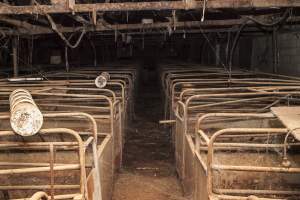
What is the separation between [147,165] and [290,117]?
13.8 feet

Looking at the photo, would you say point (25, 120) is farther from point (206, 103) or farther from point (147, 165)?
point (147, 165)

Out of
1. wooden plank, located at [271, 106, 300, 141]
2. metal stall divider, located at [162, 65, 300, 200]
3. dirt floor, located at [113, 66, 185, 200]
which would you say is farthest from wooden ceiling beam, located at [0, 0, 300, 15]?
dirt floor, located at [113, 66, 185, 200]

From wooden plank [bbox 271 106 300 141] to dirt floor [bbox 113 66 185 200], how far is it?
2.52 m

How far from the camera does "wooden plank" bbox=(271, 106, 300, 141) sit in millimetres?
3355

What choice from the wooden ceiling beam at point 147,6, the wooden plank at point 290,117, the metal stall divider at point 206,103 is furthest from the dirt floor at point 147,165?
the wooden ceiling beam at point 147,6

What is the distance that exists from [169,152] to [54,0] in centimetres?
401

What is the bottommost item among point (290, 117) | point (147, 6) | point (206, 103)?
point (206, 103)

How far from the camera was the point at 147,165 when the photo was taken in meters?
7.60

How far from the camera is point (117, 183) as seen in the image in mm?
6512

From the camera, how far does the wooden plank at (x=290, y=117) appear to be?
3355 millimetres

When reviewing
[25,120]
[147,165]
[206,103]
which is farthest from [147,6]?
[25,120]

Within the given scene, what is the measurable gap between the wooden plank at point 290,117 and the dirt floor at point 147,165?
2.52 meters

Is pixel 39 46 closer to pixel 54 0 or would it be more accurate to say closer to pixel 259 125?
pixel 54 0

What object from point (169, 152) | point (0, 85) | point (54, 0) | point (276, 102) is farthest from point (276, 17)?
point (0, 85)
